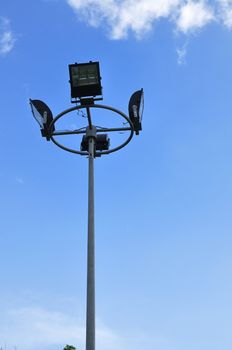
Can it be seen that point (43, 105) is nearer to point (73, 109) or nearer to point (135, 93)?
point (73, 109)

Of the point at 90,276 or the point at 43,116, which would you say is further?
the point at 43,116

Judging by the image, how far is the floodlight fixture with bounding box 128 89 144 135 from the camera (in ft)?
40.6

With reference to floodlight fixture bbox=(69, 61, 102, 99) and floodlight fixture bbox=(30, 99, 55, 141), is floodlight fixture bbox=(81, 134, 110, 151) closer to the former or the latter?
floodlight fixture bbox=(30, 99, 55, 141)

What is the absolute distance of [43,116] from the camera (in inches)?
497

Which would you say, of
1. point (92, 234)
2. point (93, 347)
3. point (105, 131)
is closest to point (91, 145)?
point (105, 131)

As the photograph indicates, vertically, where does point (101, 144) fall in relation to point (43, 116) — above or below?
below

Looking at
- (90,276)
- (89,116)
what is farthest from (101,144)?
(90,276)

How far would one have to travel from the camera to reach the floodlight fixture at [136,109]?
12.4 m

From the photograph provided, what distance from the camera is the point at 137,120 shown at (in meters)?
12.4

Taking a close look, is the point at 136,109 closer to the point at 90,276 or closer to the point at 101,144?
the point at 101,144

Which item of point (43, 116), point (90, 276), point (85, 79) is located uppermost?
point (85, 79)

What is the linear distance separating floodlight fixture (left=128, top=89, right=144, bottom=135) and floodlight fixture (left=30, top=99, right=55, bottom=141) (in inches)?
58.8

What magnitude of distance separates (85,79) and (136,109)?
1.10 metres

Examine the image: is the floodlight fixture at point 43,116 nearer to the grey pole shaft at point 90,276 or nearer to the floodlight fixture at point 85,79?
the floodlight fixture at point 85,79
